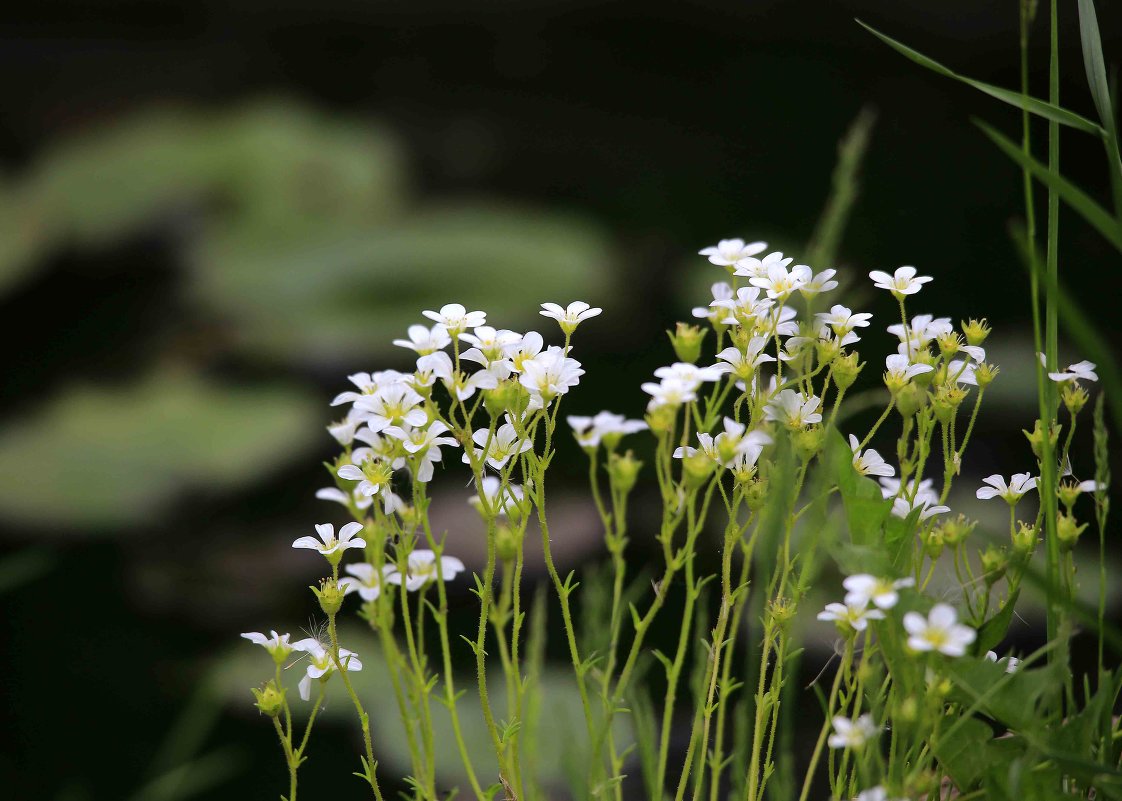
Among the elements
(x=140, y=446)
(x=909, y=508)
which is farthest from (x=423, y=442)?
(x=140, y=446)

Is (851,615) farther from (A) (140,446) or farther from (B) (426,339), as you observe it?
(A) (140,446)

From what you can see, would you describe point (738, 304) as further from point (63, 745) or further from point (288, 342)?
point (288, 342)

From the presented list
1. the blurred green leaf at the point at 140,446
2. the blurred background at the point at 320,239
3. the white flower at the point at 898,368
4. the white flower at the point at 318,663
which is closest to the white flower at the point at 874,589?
the white flower at the point at 898,368

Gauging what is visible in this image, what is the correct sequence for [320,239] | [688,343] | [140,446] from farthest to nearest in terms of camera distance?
[320,239] → [140,446] → [688,343]

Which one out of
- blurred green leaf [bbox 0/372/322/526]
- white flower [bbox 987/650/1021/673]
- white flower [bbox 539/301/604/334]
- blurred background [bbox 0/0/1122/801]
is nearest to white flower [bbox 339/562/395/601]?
white flower [bbox 539/301/604/334]

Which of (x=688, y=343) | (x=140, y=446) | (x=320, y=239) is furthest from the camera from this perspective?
(x=320, y=239)

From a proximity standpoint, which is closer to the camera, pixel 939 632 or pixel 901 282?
pixel 939 632
